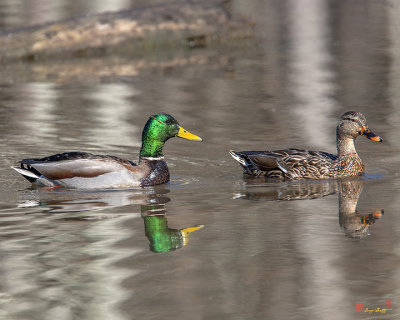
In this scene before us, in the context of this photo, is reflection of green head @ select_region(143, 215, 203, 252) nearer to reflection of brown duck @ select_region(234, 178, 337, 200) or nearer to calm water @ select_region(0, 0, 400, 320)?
calm water @ select_region(0, 0, 400, 320)

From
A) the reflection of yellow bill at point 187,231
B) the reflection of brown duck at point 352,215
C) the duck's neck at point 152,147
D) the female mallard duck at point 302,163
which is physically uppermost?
the duck's neck at point 152,147

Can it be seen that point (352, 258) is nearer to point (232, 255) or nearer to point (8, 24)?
point (232, 255)

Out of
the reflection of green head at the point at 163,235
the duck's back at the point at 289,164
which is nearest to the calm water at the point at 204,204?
the reflection of green head at the point at 163,235

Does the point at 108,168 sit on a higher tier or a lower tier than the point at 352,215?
higher

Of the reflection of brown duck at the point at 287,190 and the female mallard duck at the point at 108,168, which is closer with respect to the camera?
the reflection of brown duck at the point at 287,190

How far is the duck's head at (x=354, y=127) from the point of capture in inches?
479

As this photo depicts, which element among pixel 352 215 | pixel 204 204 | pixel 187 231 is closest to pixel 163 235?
pixel 187 231

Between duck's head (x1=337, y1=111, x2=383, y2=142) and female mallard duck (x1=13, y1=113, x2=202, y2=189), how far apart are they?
194cm

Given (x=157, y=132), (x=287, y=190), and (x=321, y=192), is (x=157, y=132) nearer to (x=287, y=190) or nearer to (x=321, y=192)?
(x=287, y=190)

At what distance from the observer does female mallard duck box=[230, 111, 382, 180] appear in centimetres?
1188

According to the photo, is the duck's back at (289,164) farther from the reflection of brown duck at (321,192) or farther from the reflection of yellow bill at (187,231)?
the reflection of yellow bill at (187,231)

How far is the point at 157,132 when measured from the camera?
39.0 ft

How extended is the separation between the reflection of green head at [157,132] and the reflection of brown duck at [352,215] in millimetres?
2187

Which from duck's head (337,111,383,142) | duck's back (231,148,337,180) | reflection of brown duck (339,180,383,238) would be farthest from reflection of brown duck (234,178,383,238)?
duck's head (337,111,383,142)
